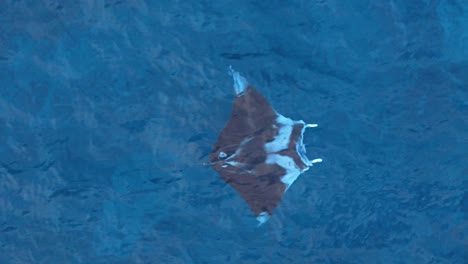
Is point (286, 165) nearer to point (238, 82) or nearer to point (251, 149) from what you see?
point (251, 149)

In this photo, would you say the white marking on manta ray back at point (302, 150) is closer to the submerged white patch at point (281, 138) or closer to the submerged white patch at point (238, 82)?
the submerged white patch at point (281, 138)

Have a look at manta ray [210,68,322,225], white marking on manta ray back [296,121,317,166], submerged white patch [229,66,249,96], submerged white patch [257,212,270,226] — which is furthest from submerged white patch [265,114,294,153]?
submerged white patch [257,212,270,226]

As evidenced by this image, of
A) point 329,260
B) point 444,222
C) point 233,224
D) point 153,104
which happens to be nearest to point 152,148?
point 153,104

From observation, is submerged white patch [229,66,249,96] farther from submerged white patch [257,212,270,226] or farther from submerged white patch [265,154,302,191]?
submerged white patch [257,212,270,226]

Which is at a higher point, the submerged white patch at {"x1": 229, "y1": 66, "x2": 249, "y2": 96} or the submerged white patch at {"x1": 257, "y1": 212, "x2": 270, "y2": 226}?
the submerged white patch at {"x1": 229, "y1": 66, "x2": 249, "y2": 96}

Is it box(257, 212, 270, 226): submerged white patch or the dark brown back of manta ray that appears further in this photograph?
box(257, 212, 270, 226): submerged white patch

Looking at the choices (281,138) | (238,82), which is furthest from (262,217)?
(238,82)
